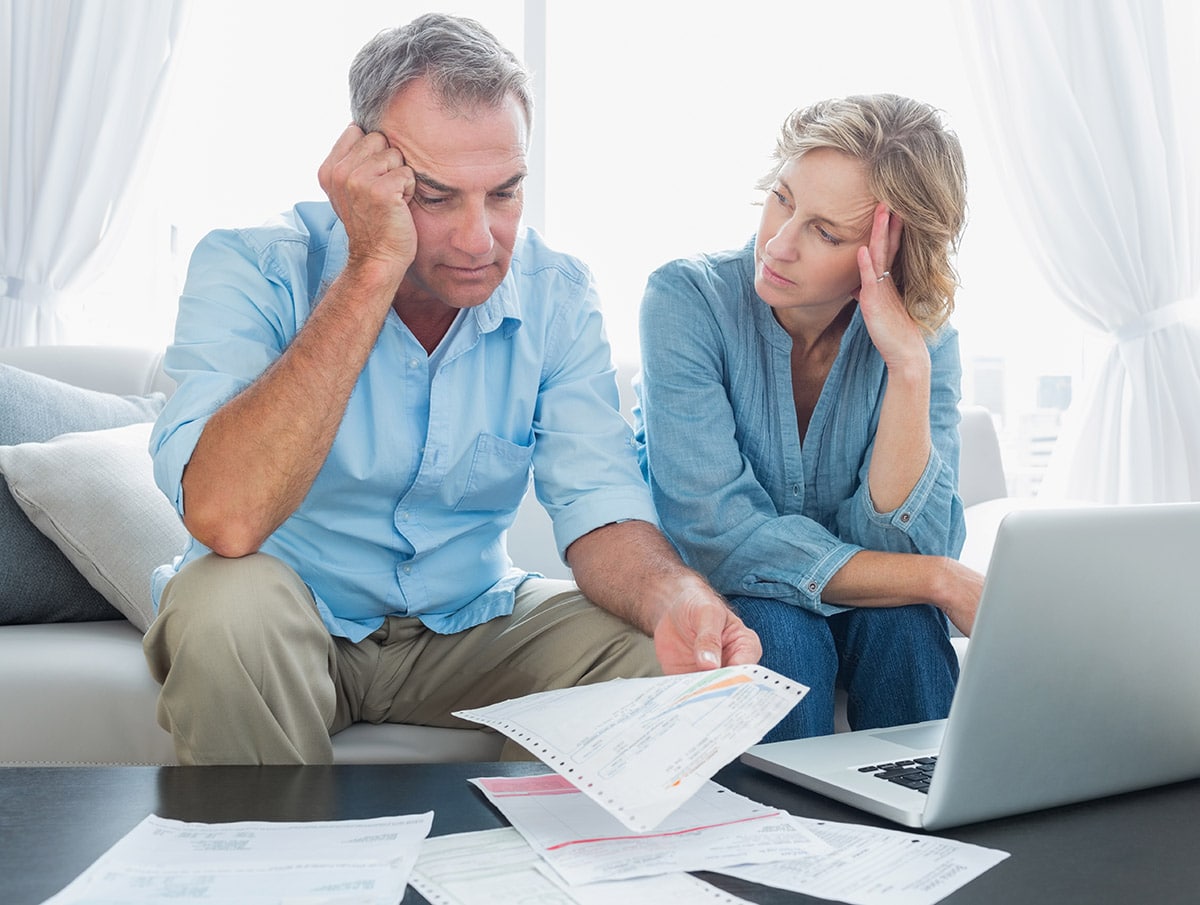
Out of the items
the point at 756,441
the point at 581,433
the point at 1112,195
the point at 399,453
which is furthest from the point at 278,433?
the point at 1112,195

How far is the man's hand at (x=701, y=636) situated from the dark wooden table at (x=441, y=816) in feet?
0.36

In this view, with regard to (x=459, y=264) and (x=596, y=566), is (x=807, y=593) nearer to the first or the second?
(x=596, y=566)

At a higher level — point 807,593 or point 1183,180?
point 1183,180

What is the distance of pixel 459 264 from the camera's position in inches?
56.7

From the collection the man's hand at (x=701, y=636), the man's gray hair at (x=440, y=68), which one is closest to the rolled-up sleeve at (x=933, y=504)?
the man's hand at (x=701, y=636)

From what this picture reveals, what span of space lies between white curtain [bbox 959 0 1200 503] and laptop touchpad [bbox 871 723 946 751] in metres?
2.09

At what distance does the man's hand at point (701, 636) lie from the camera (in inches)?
42.7

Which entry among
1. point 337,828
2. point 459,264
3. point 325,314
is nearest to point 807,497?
point 459,264

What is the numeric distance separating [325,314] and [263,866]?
0.78 m

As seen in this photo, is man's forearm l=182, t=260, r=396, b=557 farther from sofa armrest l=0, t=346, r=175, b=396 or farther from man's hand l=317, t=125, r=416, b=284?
sofa armrest l=0, t=346, r=175, b=396

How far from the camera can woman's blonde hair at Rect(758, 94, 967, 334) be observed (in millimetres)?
1553

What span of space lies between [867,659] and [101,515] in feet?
3.76

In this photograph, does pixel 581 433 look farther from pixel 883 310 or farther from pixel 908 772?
pixel 908 772

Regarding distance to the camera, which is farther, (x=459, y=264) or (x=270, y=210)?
(x=270, y=210)
